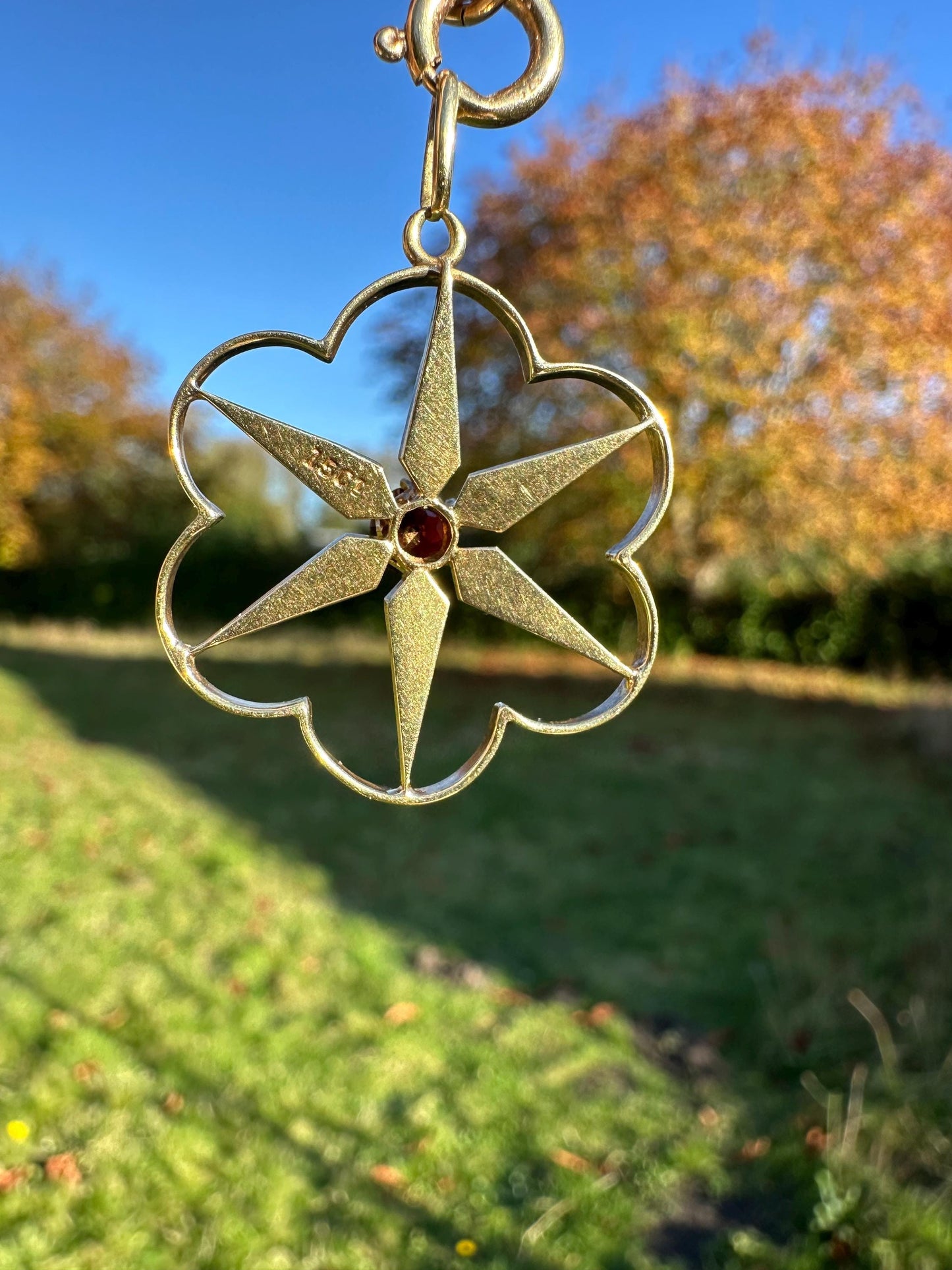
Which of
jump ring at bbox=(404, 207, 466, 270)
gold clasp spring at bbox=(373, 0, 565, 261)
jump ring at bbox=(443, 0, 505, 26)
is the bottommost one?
jump ring at bbox=(404, 207, 466, 270)

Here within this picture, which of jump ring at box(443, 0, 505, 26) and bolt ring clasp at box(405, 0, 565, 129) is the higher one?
jump ring at box(443, 0, 505, 26)

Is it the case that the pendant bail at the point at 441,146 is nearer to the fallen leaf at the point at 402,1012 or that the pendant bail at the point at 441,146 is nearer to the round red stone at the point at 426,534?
the round red stone at the point at 426,534

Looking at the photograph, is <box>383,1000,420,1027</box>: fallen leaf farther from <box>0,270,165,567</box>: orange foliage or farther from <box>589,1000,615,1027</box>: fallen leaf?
<box>0,270,165,567</box>: orange foliage

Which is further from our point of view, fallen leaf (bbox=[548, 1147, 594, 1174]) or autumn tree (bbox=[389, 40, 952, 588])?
autumn tree (bbox=[389, 40, 952, 588])

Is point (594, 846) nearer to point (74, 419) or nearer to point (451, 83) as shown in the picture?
point (451, 83)

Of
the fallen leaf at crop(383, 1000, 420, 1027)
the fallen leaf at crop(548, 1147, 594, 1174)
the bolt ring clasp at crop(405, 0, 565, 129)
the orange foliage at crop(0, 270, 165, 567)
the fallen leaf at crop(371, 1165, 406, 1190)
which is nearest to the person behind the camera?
the bolt ring clasp at crop(405, 0, 565, 129)

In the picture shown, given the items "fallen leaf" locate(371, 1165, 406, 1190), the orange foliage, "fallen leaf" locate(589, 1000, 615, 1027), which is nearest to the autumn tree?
"fallen leaf" locate(589, 1000, 615, 1027)

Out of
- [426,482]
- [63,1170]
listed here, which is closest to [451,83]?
[426,482]

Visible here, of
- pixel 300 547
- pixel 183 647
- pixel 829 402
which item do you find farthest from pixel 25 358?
pixel 183 647

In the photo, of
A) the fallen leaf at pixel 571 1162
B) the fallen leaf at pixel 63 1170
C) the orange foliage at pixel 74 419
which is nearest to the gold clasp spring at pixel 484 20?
the fallen leaf at pixel 63 1170
